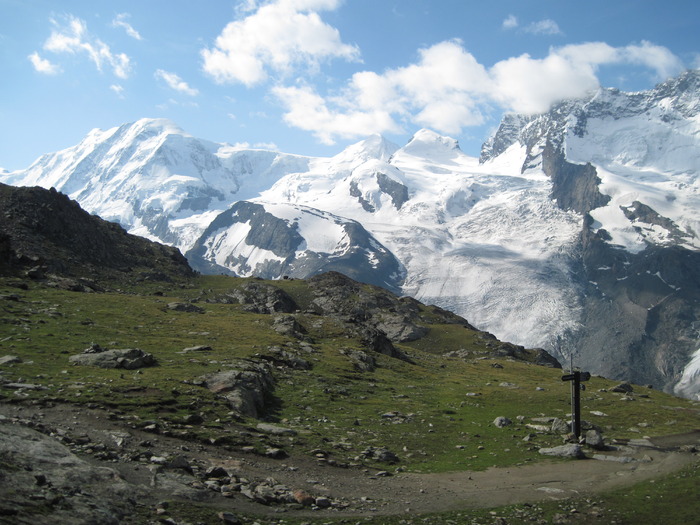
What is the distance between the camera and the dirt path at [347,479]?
2380cm

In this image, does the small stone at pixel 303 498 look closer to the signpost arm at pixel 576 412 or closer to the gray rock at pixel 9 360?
the gray rock at pixel 9 360

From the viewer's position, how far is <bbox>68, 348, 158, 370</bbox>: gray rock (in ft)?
138

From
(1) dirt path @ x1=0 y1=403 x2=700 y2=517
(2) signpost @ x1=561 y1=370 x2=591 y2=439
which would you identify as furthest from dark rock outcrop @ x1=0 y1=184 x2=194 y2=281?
(2) signpost @ x1=561 y1=370 x2=591 y2=439

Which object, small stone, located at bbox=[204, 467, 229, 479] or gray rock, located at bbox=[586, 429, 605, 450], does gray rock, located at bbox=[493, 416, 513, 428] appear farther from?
small stone, located at bbox=[204, 467, 229, 479]

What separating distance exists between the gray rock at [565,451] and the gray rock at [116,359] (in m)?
30.4

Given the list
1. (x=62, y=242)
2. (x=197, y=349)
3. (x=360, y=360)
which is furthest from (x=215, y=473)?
(x=62, y=242)

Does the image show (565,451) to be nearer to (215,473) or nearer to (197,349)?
(215,473)

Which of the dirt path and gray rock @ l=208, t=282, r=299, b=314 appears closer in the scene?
the dirt path

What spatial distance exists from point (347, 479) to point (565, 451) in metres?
17.8

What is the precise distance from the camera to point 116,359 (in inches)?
1702

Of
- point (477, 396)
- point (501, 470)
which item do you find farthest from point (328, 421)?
point (477, 396)

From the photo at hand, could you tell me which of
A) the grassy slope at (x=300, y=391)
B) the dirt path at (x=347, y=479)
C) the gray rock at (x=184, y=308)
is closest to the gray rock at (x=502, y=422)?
the grassy slope at (x=300, y=391)

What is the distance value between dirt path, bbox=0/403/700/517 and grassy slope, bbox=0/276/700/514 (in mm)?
1896

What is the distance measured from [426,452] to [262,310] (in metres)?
78.1
